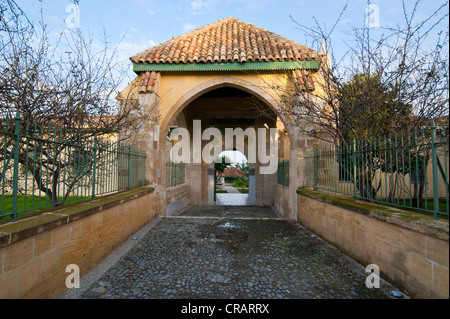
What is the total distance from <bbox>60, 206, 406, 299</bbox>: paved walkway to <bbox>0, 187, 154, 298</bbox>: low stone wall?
24 centimetres

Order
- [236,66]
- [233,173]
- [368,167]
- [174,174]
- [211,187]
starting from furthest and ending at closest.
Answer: [233,173] → [211,187] → [174,174] → [236,66] → [368,167]

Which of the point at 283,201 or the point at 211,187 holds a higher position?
the point at 211,187

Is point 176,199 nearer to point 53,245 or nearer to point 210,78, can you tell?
point 210,78

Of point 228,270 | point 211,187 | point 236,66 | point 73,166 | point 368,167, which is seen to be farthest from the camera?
point 211,187

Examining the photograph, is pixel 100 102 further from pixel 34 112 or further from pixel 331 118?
pixel 331 118

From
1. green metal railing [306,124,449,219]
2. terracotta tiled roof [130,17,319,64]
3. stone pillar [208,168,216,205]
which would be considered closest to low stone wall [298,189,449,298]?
green metal railing [306,124,449,219]

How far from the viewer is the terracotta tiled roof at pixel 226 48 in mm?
6254

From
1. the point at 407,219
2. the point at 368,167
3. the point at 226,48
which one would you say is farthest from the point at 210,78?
the point at 407,219

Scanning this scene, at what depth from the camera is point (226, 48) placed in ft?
22.5

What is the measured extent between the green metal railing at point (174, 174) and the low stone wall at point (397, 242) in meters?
5.52

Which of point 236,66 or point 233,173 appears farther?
point 233,173

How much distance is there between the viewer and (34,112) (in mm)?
3584

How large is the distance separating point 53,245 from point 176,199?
20.1ft

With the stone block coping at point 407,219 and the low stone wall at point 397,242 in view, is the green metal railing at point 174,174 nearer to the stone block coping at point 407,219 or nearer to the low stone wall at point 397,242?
the low stone wall at point 397,242
